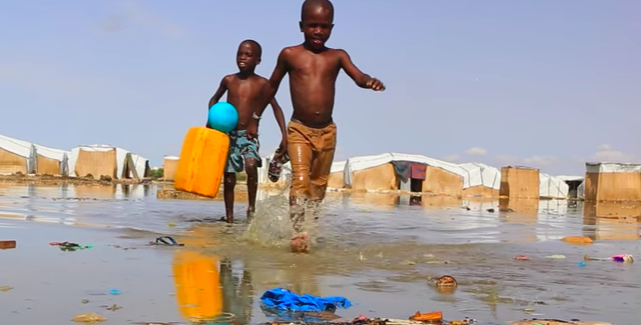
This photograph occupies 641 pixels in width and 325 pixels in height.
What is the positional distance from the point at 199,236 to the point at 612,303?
3409 mm

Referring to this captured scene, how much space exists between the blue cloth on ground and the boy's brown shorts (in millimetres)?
2470

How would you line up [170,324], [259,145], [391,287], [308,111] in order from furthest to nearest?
[259,145] < [308,111] < [391,287] < [170,324]

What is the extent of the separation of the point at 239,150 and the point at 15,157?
3065 cm

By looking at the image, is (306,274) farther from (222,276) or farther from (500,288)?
(500,288)

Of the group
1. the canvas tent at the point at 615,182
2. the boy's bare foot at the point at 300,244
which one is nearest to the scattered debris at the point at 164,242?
the boy's bare foot at the point at 300,244

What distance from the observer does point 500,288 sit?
367cm

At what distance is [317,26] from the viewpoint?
5691 millimetres

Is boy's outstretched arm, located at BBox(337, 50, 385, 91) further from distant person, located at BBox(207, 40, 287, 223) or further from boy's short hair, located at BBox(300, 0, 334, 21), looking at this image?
distant person, located at BBox(207, 40, 287, 223)

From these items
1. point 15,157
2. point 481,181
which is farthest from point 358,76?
point 481,181

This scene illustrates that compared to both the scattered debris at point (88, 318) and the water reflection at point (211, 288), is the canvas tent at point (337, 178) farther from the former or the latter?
the scattered debris at point (88, 318)

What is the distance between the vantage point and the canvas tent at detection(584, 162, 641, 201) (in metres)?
32.2

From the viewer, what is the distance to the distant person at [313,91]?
566cm

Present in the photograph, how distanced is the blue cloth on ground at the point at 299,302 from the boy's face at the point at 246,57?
4947 millimetres

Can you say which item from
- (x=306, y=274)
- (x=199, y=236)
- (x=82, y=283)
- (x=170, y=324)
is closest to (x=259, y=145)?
(x=199, y=236)
